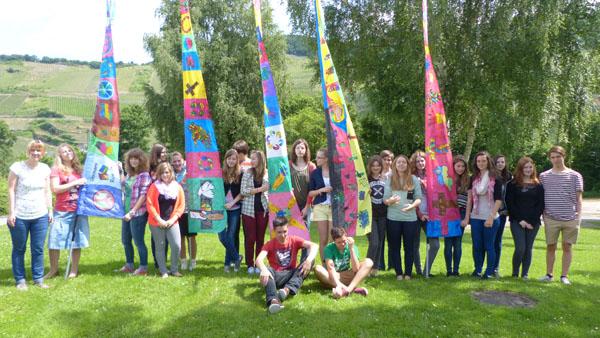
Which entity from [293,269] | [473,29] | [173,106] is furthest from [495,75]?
[173,106]

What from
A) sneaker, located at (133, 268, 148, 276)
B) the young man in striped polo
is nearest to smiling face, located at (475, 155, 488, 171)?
the young man in striped polo

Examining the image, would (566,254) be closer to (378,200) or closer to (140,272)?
(378,200)

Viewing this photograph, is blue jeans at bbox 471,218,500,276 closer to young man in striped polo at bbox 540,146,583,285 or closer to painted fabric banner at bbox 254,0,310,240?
young man in striped polo at bbox 540,146,583,285

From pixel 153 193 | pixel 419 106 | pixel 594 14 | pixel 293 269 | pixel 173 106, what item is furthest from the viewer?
pixel 173 106

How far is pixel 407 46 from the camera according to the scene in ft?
48.2

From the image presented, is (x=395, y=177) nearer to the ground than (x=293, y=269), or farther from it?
farther from it

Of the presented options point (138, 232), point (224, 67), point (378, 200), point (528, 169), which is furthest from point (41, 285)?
point (224, 67)

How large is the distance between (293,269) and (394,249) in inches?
70.5

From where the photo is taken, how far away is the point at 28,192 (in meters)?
6.34

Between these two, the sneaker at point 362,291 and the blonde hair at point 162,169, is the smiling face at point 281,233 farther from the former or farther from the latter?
the blonde hair at point 162,169

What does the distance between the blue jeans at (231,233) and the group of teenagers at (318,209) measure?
0.05ft

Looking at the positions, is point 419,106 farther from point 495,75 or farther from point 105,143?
point 105,143

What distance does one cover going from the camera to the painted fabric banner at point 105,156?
22.9ft

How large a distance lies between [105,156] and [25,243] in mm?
1587
